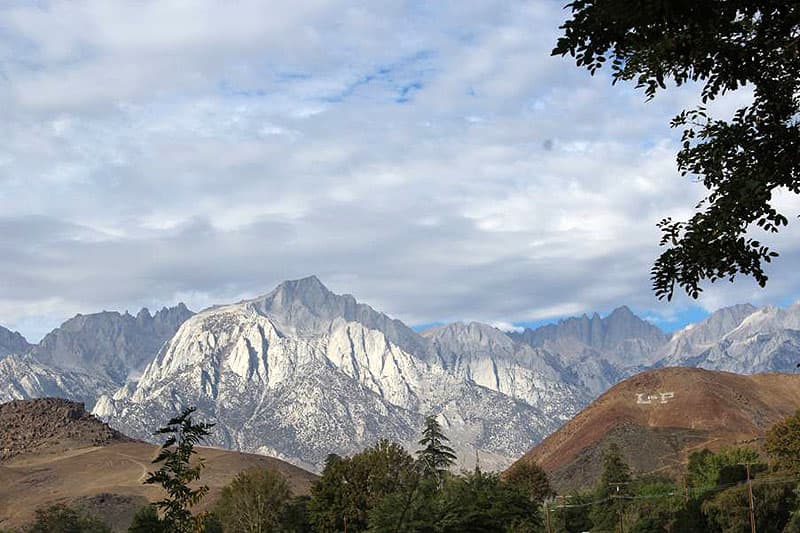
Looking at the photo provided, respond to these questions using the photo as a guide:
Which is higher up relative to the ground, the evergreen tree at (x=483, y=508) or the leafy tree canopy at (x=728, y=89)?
the leafy tree canopy at (x=728, y=89)

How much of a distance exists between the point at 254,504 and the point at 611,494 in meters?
55.1

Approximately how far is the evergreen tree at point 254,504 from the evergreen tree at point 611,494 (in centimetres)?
4250

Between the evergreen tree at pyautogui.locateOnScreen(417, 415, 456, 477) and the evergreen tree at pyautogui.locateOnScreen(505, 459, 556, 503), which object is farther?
the evergreen tree at pyautogui.locateOnScreen(505, 459, 556, 503)

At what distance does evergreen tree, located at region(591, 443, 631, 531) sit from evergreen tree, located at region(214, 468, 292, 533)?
4250 cm

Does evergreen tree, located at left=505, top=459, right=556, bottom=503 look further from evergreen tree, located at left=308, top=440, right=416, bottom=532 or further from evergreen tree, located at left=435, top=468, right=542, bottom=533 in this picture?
evergreen tree, located at left=435, top=468, right=542, bottom=533

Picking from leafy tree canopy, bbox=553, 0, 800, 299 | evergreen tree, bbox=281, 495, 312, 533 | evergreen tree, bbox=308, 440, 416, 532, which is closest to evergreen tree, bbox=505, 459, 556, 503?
evergreen tree, bbox=281, 495, 312, 533

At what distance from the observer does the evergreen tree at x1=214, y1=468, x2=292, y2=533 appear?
359ft

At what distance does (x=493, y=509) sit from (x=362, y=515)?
2604 centimetres

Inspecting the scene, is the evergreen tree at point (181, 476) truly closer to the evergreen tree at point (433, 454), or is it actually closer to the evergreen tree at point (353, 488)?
the evergreen tree at point (353, 488)

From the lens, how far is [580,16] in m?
11.8

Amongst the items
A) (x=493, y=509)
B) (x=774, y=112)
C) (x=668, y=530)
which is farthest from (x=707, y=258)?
(x=668, y=530)

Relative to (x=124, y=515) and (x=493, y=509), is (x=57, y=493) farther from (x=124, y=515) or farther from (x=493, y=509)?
(x=493, y=509)

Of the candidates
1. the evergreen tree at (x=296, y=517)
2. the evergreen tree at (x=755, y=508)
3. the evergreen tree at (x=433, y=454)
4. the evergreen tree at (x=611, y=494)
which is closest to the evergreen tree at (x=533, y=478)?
the evergreen tree at (x=611, y=494)

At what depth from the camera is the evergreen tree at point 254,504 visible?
10956 centimetres
